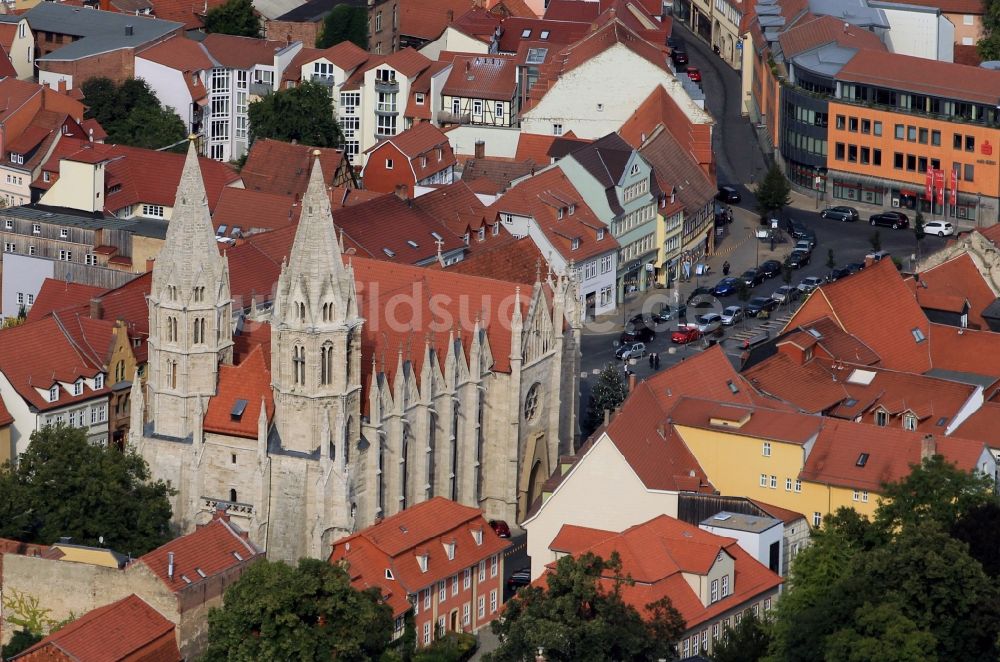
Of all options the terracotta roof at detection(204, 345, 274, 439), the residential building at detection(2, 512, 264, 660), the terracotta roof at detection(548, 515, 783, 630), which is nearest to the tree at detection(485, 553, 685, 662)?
the terracotta roof at detection(548, 515, 783, 630)

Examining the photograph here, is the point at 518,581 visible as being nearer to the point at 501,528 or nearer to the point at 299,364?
the point at 501,528

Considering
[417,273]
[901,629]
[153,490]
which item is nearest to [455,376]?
[417,273]

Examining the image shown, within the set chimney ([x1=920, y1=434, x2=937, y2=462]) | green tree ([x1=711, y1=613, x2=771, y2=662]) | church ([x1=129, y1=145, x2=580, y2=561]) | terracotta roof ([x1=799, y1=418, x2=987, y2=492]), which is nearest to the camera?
green tree ([x1=711, y1=613, x2=771, y2=662])

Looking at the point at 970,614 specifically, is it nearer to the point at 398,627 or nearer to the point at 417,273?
the point at 398,627

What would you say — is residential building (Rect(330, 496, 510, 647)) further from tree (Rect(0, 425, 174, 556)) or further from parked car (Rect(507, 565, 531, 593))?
tree (Rect(0, 425, 174, 556))

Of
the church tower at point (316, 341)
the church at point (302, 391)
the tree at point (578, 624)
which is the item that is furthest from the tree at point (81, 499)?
the tree at point (578, 624)

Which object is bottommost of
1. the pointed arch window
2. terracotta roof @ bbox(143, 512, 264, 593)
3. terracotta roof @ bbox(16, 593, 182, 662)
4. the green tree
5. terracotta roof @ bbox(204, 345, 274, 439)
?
the green tree

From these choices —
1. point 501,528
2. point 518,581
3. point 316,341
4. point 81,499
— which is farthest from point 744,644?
point 81,499
